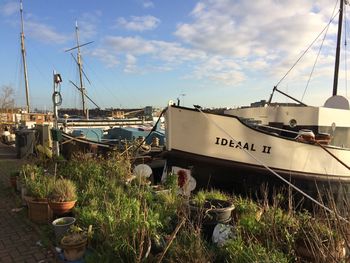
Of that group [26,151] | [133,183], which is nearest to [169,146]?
[133,183]

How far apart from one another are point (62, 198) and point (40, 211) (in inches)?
21.2

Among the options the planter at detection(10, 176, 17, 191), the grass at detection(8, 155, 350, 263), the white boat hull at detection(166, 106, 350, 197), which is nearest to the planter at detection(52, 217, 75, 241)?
the grass at detection(8, 155, 350, 263)

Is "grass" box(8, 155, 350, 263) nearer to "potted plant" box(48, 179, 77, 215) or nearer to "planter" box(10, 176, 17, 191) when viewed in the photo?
"potted plant" box(48, 179, 77, 215)

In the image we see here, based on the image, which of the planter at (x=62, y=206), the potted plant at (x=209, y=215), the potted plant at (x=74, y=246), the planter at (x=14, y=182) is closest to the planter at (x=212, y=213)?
the potted plant at (x=209, y=215)

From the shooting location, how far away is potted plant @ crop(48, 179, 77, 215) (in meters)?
5.84

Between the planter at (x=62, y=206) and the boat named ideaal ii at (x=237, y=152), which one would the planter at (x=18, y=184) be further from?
the boat named ideaal ii at (x=237, y=152)

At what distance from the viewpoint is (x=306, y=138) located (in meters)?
8.43

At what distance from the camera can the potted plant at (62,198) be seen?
19.1 ft

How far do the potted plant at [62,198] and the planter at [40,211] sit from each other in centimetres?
14

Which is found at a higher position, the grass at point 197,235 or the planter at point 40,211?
the grass at point 197,235

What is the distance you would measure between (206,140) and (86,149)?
6.10 metres

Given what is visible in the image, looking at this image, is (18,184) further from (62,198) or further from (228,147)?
(228,147)

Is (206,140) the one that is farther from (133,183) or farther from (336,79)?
(336,79)

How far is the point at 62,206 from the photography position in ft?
19.1
